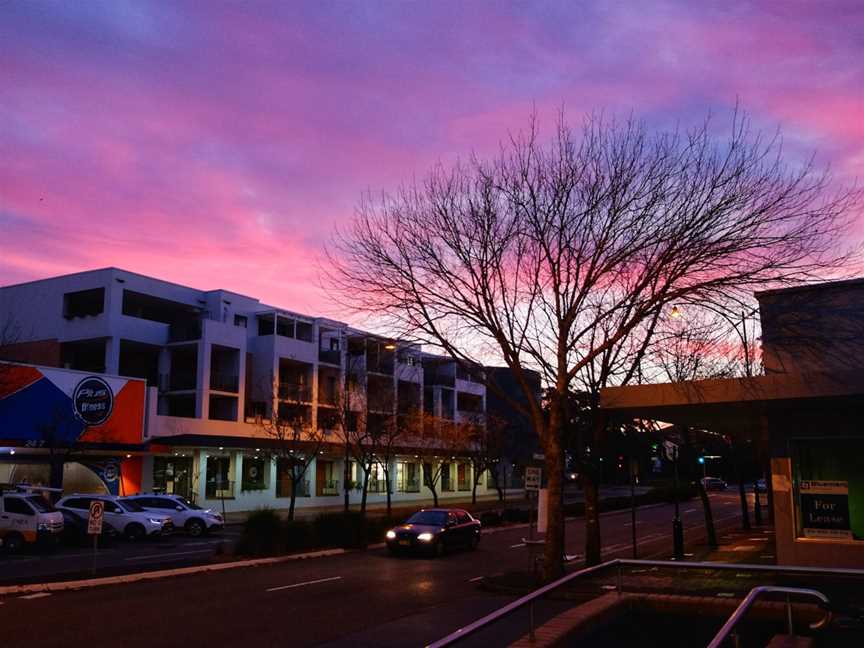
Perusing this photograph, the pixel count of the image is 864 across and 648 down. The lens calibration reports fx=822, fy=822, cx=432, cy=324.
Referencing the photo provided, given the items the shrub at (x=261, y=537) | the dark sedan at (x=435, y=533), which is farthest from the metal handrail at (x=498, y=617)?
the shrub at (x=261, y=537)

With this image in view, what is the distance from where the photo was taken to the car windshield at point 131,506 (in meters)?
30.5

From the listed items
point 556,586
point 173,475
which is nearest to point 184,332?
point 173,475

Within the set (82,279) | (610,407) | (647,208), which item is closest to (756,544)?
(610,407)

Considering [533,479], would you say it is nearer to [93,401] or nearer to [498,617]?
[498,617]

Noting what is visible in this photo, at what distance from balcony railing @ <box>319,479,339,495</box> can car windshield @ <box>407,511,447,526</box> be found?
3148 centimetres

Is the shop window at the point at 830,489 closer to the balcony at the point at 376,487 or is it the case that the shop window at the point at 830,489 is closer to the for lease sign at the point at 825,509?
the for lease sign at the point at 825,509

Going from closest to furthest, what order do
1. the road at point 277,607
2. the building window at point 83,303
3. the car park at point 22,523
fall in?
1. the road at point 277,607
2. the car park at point 22,523
3. the building window at point 83,303

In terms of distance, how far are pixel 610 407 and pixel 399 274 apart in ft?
18.1

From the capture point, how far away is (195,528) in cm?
3272

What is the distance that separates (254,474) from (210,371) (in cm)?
702

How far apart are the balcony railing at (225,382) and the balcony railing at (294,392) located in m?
3.23

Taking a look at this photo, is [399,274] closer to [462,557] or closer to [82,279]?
[462,557]

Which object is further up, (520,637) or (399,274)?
(399,274)

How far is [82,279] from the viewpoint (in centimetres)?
5022
